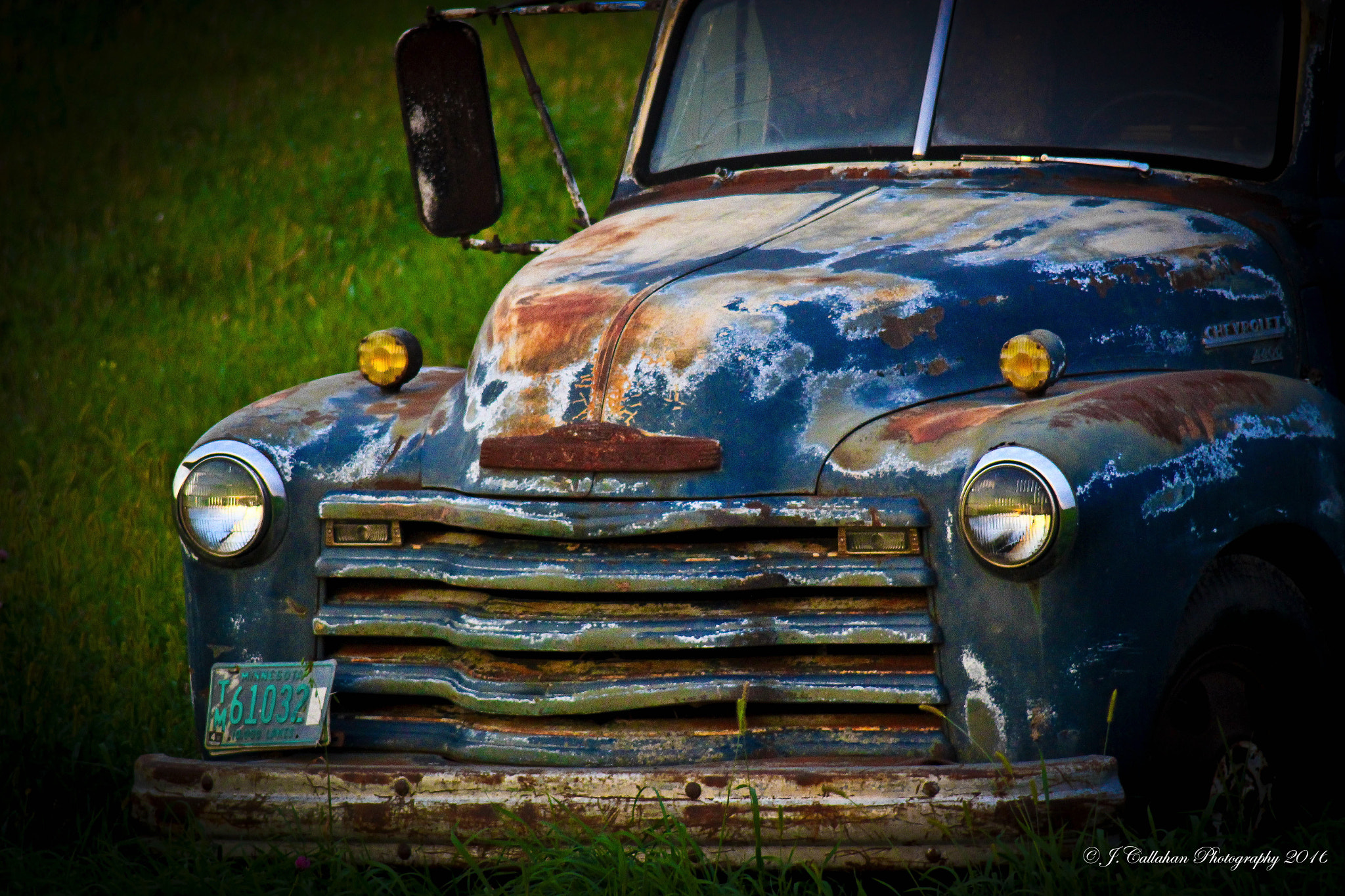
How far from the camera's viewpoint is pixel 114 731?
4.07m

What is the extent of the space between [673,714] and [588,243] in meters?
1.27

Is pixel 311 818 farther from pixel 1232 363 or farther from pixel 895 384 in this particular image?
pixel 1232 363

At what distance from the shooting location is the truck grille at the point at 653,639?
272cm

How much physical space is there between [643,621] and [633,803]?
0.35 m

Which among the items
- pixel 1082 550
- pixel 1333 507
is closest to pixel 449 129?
pixel 1082 550

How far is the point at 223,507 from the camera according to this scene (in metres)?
3.18

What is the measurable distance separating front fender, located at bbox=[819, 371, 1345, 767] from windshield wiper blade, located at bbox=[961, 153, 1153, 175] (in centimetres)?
96

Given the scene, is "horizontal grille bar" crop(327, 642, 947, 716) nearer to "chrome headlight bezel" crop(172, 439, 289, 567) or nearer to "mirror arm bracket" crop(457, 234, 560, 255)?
"chrome headlight bezel" crop(172, 439, 289, 567)

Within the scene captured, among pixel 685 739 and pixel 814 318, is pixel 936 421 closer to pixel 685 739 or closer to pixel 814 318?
pixel 814 318

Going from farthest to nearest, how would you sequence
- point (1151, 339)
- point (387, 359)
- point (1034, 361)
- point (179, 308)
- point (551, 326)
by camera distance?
point (179, 308)
point (387, 359)
point (1151, 339)
point (551, 326)
point (1034, 361)

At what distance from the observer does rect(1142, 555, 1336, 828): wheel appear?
2811mm

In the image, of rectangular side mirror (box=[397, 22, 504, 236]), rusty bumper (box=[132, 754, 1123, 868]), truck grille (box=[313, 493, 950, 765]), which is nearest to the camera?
rusty bumper (box=[132, 754, 1123, 868])

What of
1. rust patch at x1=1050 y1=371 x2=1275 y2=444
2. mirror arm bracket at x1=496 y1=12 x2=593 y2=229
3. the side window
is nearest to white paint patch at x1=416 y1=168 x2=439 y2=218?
mirror arm bracket at x1=496 y1=12 x2=593 y2=229

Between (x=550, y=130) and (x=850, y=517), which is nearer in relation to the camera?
(x=850, y=517)
